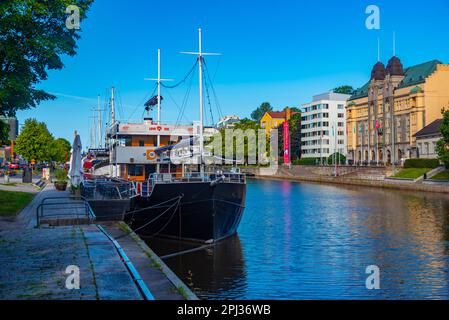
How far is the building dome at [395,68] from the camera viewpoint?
387 ft

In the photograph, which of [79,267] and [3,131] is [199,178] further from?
Answer: [79,267]

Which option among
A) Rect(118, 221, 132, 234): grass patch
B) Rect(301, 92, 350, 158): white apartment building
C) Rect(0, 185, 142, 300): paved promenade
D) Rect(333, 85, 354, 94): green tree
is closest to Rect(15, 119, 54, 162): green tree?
Rect(118, 221, 132, 234): grass patch

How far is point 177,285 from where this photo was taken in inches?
484

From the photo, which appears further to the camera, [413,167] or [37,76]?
[413,167]

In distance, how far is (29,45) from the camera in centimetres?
2389

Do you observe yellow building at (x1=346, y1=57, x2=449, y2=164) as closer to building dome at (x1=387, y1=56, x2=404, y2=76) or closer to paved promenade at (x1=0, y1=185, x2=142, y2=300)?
building dome at (x1=387, y1=56, x2=404, y2=76)

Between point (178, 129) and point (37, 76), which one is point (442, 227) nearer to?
point (178, 129)

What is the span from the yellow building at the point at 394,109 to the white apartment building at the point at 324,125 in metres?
14.9

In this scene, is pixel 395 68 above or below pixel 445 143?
above

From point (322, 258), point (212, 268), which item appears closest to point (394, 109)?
point (322, 258)

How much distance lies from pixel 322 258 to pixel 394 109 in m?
98.7

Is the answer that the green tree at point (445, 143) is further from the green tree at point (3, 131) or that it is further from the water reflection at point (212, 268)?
the green tree at point (3, 131)
